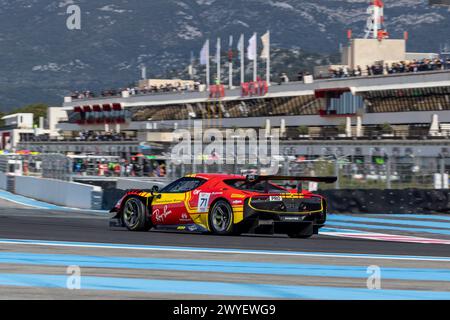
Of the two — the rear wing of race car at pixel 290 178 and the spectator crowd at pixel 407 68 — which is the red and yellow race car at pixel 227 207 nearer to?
the rear wing of race car at pixel 290 178

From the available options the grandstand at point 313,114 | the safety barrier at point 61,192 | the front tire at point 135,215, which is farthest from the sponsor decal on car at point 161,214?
the grandstand at point 313,114

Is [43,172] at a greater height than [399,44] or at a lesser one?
lesser

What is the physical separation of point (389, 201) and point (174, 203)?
9362 millimetres

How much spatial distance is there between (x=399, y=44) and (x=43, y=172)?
73.5 metres

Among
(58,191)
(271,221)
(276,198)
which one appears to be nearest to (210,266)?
(271,221)

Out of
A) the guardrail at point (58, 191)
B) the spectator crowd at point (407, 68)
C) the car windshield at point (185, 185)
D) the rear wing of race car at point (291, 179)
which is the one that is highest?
the spectator crowd at point (407, 68)

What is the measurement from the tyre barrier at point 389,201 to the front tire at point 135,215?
7948mm

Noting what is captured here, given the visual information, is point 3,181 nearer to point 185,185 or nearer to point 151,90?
point 185,185

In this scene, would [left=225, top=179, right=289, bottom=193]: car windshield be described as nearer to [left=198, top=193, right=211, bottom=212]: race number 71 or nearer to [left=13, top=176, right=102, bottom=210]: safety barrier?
[left=198, top=193, right=211, bottom=212]: race number 71

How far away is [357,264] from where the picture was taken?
11070 millimetres

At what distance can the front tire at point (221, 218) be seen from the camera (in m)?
14.9

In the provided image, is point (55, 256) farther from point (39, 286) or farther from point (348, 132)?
point (348, 132)

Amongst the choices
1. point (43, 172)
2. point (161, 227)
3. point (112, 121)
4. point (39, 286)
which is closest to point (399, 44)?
point (112, 121)

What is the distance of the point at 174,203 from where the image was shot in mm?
15836
